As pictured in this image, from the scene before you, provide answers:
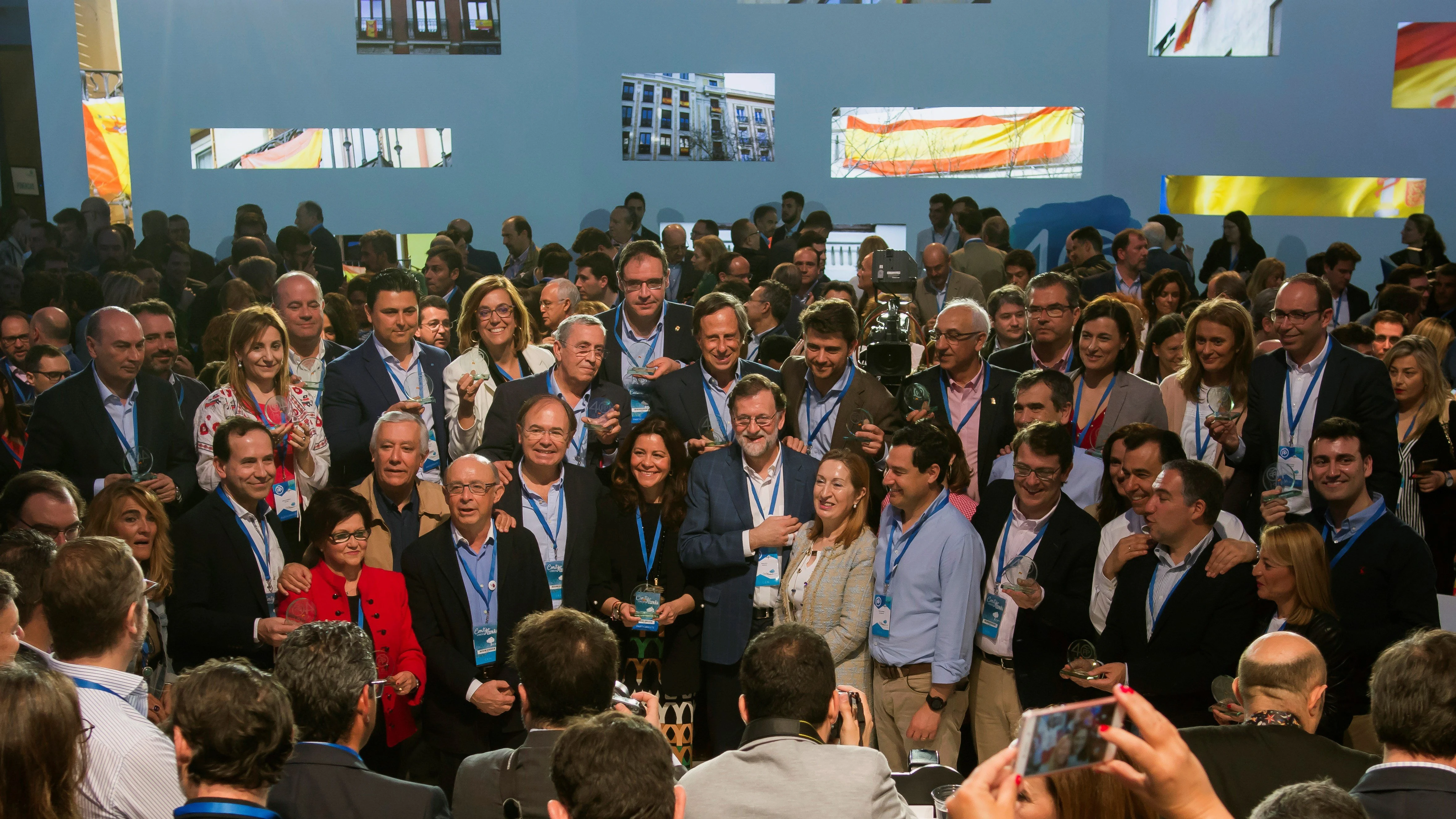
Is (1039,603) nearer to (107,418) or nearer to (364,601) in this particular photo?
(364,601)

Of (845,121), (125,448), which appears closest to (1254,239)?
(845,121)

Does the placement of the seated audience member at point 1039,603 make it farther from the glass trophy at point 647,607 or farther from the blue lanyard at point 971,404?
the glass trophy at point 647,607

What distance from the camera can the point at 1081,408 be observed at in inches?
181

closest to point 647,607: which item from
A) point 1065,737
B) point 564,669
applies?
point 564,669

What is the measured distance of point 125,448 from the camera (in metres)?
4.20

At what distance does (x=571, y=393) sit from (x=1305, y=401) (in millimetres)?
2910

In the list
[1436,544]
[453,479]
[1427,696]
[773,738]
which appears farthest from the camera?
[1436,544]

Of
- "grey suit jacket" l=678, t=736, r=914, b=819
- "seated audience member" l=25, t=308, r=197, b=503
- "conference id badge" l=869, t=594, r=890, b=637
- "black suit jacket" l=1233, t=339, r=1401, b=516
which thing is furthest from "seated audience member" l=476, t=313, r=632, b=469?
"black suit jacket" l=1233, t=339, r=1401, b=516

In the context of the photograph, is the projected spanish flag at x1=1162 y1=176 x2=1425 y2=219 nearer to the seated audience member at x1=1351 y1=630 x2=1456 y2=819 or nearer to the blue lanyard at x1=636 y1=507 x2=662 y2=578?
the blue lanyard at x1=636 y1=507 x2=662 y2=578

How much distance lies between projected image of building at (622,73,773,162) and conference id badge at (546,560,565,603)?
26.0ft

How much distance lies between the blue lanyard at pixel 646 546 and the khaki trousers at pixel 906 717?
0.86 meters

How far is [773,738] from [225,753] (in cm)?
101

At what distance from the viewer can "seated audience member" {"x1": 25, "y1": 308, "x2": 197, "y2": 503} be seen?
4.17 metres

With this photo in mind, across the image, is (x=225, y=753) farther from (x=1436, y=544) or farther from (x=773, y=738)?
(x=1436, y=544)
